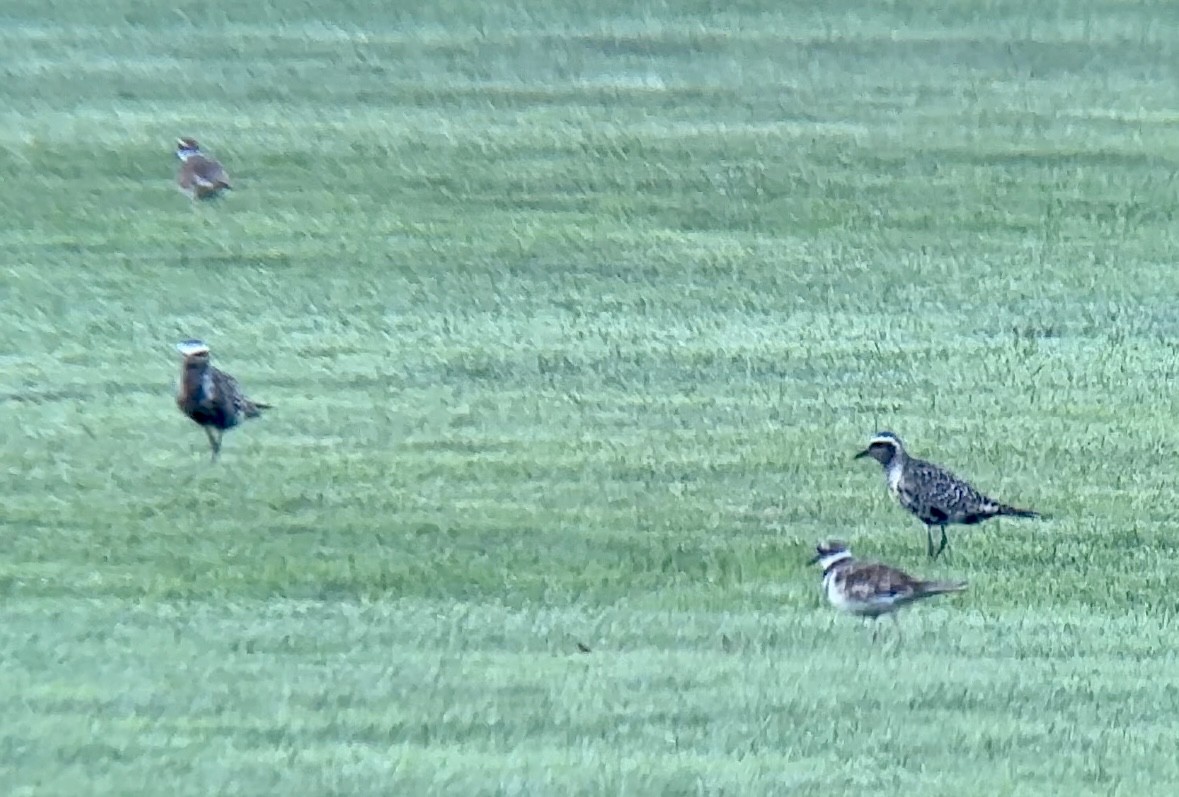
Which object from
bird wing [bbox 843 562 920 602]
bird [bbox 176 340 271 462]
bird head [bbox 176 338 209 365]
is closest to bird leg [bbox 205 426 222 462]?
bird [bbox 176 340 271 462]

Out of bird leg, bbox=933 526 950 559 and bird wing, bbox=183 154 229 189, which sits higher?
bird wing, bbox=183 154 229 189

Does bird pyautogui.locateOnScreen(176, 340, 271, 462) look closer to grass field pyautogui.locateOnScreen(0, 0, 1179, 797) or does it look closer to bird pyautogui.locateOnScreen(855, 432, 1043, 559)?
grass field pyautogui.locateOnScreen(0, 0, 1179, 797)

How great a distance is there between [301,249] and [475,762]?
7.73 ft

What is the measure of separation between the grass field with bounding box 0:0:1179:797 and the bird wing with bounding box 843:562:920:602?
0.07 m

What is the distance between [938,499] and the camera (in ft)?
13.1

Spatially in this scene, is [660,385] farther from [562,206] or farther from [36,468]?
[36,468]

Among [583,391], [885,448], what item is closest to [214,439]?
[583,391]

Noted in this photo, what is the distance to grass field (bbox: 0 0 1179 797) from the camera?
3383 millimetres

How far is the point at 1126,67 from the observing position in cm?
619

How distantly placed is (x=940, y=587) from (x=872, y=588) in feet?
0.65

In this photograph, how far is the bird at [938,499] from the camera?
13.1 ft

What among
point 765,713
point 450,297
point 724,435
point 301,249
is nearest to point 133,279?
point 301,249

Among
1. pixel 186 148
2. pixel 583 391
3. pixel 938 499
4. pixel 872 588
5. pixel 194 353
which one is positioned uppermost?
pixel 186 148

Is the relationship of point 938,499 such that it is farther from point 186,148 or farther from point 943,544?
point 186,148
